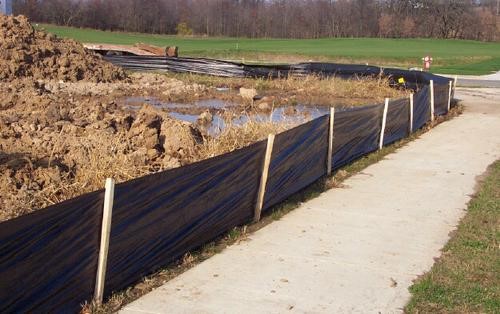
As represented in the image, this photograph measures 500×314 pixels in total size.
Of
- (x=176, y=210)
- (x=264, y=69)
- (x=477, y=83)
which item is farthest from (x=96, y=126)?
(x=477, y=83)

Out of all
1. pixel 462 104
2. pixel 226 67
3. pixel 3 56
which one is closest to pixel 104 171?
pixel 3 56

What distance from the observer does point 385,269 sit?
695 cm

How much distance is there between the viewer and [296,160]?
972cm

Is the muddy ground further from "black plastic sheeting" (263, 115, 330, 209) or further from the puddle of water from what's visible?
"black plastic sheeting" (263, 115, 330, 209)

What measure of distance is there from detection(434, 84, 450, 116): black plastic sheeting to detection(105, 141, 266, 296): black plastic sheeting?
42.9 feet

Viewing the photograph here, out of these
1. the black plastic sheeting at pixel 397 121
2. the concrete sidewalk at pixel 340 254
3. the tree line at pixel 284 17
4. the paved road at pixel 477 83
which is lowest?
the paved road at pixel 477 83

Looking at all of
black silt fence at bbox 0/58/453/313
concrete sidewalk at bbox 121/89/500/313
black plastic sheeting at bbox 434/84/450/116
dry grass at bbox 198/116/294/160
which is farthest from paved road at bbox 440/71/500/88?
black silt fence at bbox 0/58/453/313

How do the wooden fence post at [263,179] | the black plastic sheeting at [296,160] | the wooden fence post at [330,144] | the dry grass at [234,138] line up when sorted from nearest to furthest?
the wooden fence post at [263,179] → the black plastic sheeting at [296,160] → the dry grass at [234,138] → the wooden fence post at [330,144]

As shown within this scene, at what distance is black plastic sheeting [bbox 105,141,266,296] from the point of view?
589cm

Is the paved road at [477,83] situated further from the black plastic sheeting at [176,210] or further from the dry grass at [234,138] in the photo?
the black plastic sheeting at [176,210]

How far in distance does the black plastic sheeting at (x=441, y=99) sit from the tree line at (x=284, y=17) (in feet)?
266

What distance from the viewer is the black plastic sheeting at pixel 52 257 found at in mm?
4758

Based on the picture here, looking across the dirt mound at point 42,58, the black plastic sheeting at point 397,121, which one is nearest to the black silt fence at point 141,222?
the black plastic sheeting at point 397,121

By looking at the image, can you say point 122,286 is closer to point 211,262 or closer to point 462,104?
point 211,262
